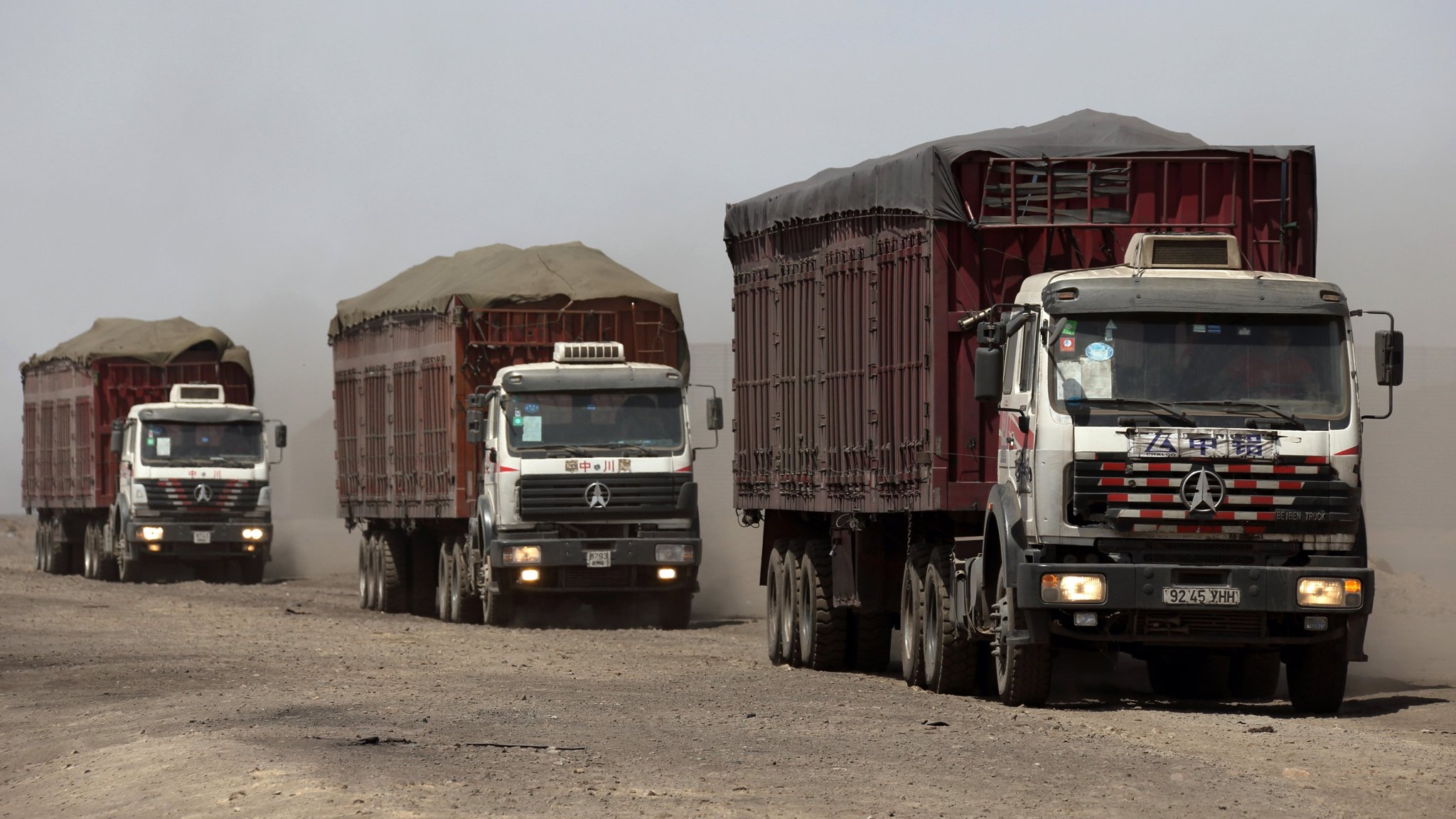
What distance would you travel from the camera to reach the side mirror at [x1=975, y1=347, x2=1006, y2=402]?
45.9 feet

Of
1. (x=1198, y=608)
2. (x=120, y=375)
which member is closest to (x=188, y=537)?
(x=120, y=375)

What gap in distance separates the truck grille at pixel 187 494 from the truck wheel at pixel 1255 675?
2405 centimetres

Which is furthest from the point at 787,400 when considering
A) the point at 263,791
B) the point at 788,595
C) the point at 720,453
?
Answer: the point at 720,453

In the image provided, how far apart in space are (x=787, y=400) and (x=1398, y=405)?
4739 centimetres

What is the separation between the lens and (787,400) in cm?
2014

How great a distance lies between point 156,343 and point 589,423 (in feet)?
58.6

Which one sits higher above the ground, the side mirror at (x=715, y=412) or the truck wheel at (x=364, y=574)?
the side mirror at (x=715, y=412)

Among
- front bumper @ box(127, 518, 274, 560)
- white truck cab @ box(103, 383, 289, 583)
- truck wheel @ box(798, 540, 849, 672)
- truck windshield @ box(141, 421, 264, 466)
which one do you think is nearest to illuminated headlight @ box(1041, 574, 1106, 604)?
truck wheel @ box(798, 540, 849, 672)

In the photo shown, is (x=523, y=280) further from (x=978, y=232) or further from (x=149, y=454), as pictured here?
(x=149, y=454)

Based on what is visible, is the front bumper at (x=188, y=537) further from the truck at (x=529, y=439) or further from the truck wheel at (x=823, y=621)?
the truck wheel at (x=823, y=621)

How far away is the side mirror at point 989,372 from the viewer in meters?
14.0

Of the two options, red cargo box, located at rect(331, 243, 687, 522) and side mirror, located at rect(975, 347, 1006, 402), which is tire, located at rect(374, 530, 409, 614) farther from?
side mirror, located at rect(975, 347, 1006, 402)

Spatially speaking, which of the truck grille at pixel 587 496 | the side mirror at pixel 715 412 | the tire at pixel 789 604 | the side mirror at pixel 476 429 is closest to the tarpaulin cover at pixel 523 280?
the side mirror at pixel 476 429

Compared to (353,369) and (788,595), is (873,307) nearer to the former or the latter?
(788,595)
